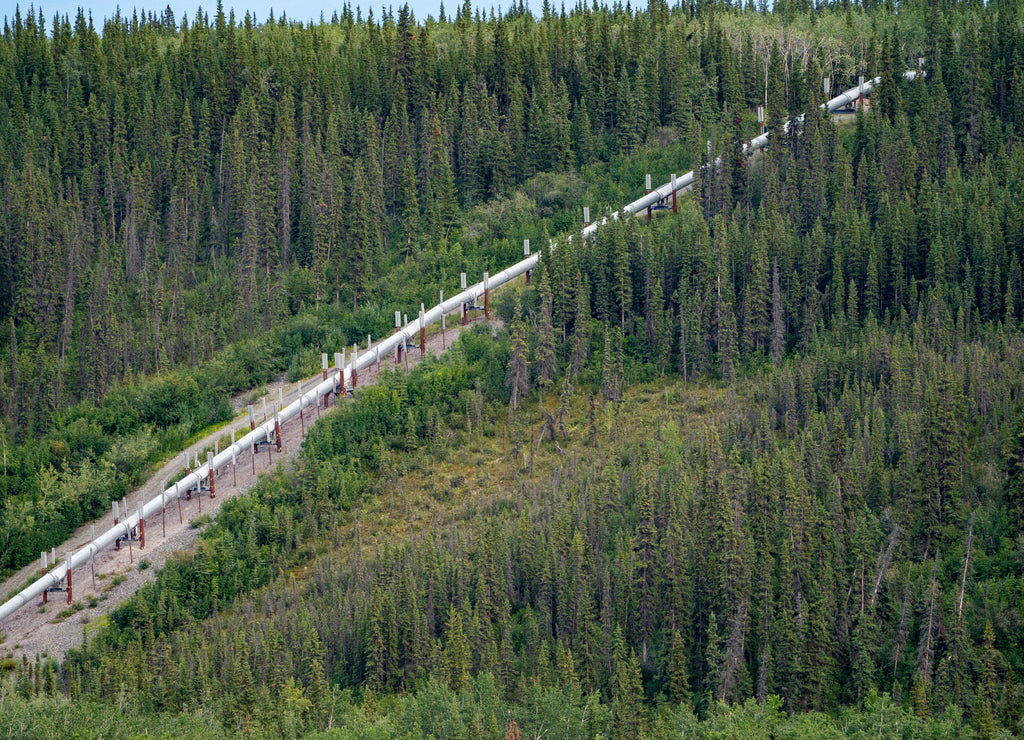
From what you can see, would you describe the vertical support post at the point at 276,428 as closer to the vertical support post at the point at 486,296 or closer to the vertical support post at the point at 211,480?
the vertical support post at the point at 211,480

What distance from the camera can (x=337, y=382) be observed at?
409ft

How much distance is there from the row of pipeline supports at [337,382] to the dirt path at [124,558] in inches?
25.1

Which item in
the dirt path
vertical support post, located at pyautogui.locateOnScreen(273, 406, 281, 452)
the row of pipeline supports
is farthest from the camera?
vertical support post, located at pyautogui.locateOnScreen(273, 406, 281, 452)

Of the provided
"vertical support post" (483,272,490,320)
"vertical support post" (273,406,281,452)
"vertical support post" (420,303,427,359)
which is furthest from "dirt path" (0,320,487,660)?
"vertical support post" (483,272,490,320)

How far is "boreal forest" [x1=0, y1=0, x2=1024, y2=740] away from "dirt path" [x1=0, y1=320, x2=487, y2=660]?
6.81 ft

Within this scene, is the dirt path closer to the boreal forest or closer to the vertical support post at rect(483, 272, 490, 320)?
Result: the boreal forest

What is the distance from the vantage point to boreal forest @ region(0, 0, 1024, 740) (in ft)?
302

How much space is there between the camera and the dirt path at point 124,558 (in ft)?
352

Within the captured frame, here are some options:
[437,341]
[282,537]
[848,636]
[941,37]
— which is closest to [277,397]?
[437,341]

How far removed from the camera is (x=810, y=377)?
113250mm

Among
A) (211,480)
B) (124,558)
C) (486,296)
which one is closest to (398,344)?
(486,296)

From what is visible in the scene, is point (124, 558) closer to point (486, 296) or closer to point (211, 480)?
point (211, 480)

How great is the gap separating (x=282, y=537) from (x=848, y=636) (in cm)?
3608

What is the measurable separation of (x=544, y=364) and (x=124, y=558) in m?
30.1
